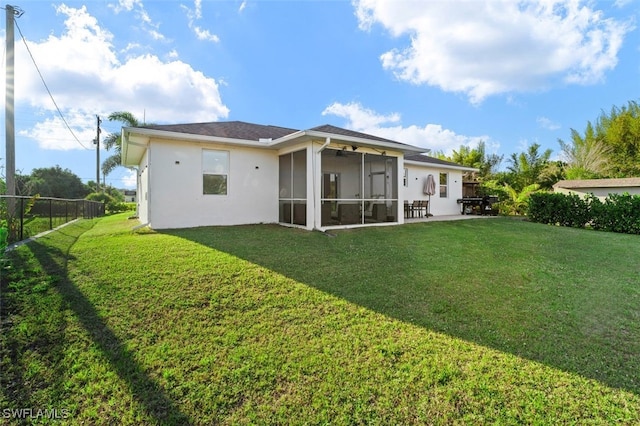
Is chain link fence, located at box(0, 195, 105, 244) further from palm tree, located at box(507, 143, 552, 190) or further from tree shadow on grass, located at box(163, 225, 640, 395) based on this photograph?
palm tree, located at box(507, 143, 552, 190)

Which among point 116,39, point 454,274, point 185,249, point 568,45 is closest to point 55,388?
point 185,249

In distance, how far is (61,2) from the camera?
32.5 feet

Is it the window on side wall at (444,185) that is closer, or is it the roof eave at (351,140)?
the roof eave at (351,140)

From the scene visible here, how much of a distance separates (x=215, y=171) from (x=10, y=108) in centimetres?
632

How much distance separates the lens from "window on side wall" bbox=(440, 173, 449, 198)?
17.1m

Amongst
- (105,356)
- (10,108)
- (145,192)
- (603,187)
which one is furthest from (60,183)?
(603,187)

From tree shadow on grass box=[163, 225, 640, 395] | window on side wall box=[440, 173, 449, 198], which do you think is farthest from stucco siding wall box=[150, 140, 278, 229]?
window on side wall box=[440, 173, 449, 198]

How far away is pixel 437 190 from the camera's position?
16.6m

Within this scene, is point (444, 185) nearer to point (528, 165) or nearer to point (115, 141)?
point (528, 165)

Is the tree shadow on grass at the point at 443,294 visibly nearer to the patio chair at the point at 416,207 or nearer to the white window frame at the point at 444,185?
the patio chair at the point at 416,207

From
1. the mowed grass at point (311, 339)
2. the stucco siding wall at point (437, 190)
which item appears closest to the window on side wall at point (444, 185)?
the stucco siding wall at point (437, 190)

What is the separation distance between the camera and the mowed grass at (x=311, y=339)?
2646 millimetres

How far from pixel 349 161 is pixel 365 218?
2099mm

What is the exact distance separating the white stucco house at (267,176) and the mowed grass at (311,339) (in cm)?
337
